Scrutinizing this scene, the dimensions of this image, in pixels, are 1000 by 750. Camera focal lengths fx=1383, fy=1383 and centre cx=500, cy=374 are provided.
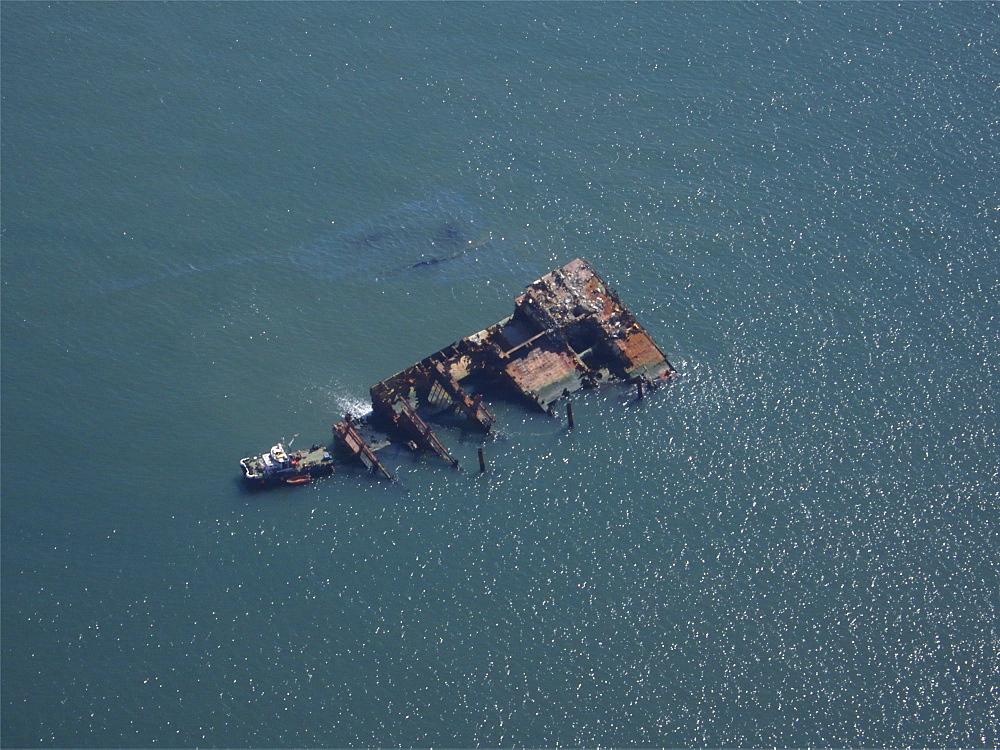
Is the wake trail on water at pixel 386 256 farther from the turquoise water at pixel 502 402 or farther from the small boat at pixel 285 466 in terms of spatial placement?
the small boat at pixel 285 466

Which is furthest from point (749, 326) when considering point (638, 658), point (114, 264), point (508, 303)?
point (114, 264)

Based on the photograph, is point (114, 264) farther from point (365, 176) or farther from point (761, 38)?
point (761, 38)

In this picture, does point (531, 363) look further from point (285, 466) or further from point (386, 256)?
point (285, 466)

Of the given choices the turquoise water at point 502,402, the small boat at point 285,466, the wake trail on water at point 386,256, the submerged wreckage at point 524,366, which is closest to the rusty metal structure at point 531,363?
the submerged wreckage at point 524,366

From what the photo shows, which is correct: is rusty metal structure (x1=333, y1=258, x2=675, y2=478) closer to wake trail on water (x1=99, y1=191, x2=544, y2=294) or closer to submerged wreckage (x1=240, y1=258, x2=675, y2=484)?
submerged wreckage (x1=240, y1=258, x2=675, y2=484)

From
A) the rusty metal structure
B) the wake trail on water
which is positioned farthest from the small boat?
the wake trail on water
